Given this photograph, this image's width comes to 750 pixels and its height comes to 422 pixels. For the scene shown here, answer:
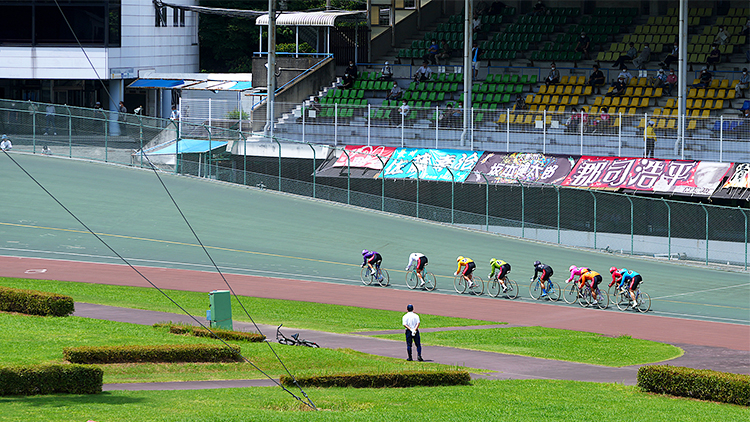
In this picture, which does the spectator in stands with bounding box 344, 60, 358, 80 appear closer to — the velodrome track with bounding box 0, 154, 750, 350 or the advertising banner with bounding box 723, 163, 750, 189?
the velodrome track with bounding box 0, 154, 750, 350

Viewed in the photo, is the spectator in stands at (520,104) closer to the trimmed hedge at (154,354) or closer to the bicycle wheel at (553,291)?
the bicycle wheel at (553,291)

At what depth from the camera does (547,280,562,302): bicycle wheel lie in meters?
27.7

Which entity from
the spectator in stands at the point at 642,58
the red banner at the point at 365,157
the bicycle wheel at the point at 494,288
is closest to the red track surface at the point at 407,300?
the bicycle wheel at the point at 494,288

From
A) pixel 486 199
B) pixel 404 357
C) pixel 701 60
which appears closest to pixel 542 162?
pixel 486 199

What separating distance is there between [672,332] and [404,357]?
8549 mm

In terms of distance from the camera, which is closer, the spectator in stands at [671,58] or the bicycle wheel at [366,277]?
the bicycle wheel at [366,277]

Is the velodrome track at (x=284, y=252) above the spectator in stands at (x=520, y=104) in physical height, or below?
below

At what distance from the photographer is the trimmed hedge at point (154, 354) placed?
50.4ft

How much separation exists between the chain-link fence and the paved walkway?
12731 millimetres

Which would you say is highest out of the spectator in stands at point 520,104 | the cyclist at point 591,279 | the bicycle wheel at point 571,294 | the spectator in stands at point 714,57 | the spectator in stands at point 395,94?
the spectator in stands at point 714,57

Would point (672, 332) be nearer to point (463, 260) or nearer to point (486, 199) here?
point (463, 260)

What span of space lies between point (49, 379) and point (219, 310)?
6.80m

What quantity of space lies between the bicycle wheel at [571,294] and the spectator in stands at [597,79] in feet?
52.6

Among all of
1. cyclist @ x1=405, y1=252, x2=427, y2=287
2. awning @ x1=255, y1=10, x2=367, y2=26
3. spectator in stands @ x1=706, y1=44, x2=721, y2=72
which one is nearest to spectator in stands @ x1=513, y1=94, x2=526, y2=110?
spectator in stands @ x1=706, y1=44, x2=721, y2=72
